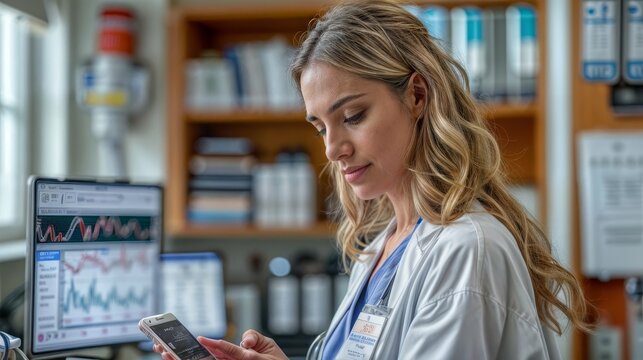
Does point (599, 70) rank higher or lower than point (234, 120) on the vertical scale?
higher

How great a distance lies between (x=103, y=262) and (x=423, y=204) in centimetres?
79

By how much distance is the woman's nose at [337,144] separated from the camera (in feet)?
4.66

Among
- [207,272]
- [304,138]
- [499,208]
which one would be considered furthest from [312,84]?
[304,138]

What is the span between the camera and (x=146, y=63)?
11.1 ft

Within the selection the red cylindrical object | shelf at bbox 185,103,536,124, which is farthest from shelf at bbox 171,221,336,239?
the red cylindrical object

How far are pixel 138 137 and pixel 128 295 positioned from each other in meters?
1.62

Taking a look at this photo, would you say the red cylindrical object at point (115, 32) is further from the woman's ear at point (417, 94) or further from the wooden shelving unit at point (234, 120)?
the woman's ear at point (417, 94)

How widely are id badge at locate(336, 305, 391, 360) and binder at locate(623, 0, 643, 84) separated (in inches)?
67.3

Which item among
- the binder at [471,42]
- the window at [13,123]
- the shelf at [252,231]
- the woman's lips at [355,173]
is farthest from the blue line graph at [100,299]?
the binder at [471,42]

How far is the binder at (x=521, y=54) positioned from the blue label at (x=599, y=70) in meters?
0.24

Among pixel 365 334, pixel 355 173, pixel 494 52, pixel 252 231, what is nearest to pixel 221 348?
pixel 365 334

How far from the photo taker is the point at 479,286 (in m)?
1.19

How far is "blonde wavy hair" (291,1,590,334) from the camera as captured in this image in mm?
1356

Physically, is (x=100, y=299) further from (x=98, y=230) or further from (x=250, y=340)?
(x=250, y=340)
